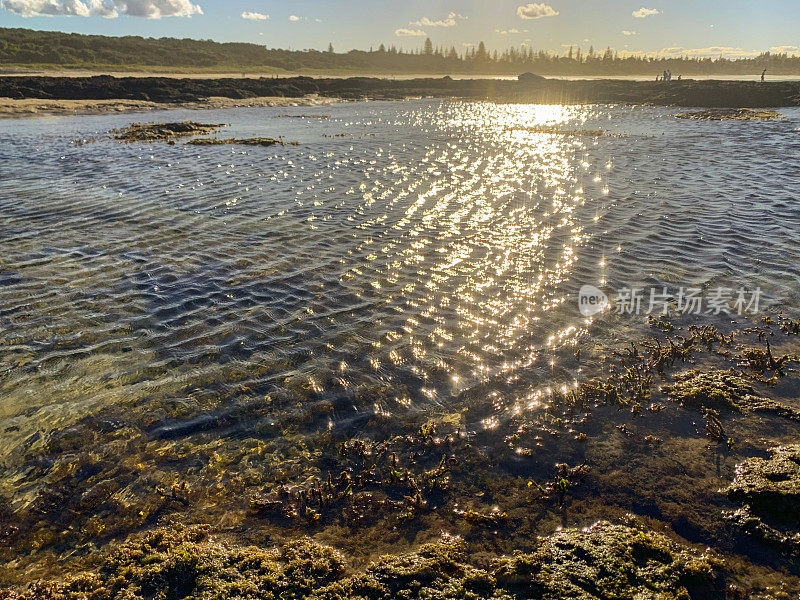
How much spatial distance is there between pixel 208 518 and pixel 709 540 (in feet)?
22.5

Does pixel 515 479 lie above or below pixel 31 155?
below

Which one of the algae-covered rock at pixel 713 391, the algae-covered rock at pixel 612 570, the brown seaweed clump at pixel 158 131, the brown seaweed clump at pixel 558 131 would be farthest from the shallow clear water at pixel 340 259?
the brown seaweed clump at pixel 558 131

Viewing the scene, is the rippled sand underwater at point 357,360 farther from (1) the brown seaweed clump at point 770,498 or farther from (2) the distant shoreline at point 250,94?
(2) the distant shoreline at point 250,94

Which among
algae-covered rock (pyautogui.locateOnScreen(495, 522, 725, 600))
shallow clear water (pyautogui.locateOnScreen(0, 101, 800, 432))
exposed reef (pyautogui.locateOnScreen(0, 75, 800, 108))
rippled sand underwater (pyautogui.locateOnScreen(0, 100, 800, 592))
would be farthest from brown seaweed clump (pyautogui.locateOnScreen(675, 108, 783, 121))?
algae-covered rock (pyautogui.locateOnScreen(495, 522, 725, 600))

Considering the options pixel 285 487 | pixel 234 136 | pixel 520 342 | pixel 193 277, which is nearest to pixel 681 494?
pixel 520 342

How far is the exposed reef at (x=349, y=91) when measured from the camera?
7162cm

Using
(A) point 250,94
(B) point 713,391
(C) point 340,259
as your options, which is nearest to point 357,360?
(C) point 340,259

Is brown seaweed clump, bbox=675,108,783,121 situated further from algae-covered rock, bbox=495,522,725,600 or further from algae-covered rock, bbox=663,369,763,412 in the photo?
algae-covered rock, bbox=495,522,725,600

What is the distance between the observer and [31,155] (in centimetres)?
3288

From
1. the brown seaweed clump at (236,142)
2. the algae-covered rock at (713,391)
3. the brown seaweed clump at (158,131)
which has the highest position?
the brown seaweed clump at (158,131)

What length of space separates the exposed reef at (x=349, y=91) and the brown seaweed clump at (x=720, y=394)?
→ 3387 inches

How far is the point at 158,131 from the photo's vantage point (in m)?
44.3

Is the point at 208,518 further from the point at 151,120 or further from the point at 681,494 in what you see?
the point at 151,120

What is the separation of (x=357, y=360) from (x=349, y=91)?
121357 mm
